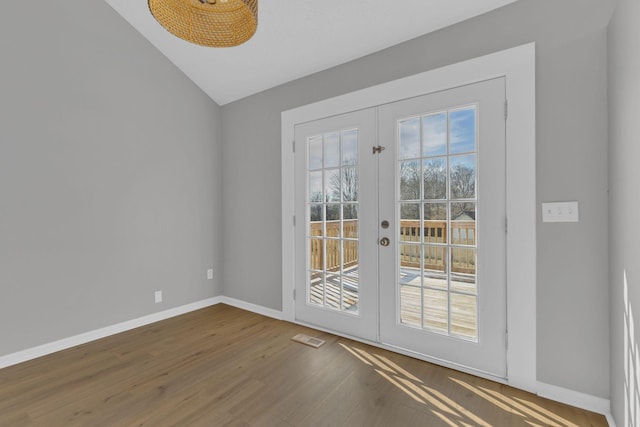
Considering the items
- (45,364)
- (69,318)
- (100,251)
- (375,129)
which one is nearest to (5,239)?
(100,251)

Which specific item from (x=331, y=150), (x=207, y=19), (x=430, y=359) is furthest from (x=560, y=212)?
(x=207, y=19)

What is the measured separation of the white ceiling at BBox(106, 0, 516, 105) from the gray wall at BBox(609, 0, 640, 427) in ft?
2.92

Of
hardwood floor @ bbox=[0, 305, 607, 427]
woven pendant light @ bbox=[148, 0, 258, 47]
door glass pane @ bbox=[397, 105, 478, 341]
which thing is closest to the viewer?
woven pendant light @ bbox=[148, 0, 258, 47]

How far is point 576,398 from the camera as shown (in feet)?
5.87

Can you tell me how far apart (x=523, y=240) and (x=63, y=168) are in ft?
11.9

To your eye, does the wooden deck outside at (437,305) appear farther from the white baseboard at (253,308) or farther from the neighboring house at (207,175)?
the white baseboard at (253,308)

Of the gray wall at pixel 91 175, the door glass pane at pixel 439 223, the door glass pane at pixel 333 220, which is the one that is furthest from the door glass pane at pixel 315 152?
the gray wall at pixel 91 175

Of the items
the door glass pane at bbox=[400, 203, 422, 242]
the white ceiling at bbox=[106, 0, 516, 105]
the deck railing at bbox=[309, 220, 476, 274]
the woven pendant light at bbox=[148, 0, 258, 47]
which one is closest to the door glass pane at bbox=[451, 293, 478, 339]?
A: the deck railing at bbox=[309, 220, 476, 274]

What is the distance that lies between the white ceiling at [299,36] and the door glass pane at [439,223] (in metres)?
0.70

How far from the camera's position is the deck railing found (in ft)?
7.09

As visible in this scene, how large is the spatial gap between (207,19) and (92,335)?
285cm

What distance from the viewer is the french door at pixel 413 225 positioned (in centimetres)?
206

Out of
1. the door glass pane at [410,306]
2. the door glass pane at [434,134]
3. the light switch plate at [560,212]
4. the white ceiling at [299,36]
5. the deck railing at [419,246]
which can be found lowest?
the door glass pane at [410,306]

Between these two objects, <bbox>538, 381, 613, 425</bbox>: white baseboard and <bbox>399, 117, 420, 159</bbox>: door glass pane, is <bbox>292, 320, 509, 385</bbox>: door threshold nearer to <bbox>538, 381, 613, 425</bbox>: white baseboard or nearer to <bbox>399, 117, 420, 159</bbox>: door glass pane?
<bbox>538, 381, 613, 425</bbox>: white baseboard
